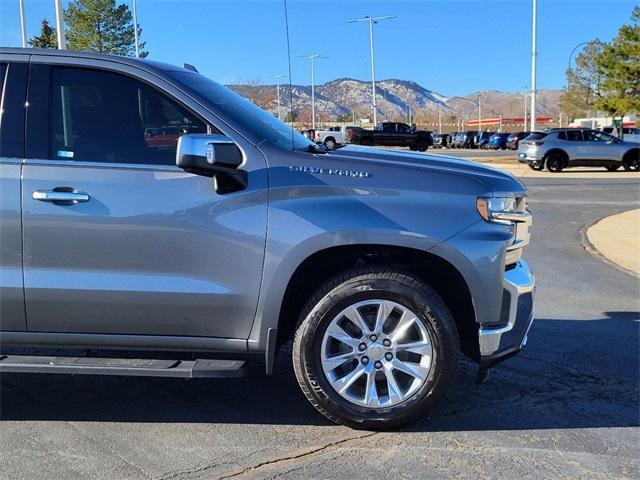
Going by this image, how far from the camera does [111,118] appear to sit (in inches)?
148

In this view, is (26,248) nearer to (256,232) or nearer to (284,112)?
(256,232)

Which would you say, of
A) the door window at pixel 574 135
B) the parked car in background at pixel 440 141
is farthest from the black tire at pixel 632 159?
the parked car in background at pixel 440 141

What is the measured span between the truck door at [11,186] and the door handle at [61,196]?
13 cm

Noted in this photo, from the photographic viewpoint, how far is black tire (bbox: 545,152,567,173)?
2634 centimetres

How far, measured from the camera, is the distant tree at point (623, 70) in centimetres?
3894

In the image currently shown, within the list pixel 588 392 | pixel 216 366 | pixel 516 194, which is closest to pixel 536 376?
pixel 588 392

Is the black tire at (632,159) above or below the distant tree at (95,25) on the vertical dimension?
below

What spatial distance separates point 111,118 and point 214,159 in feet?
2.63

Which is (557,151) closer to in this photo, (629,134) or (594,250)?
(594,250)

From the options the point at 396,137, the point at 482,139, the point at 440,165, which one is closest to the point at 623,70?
the point at 396,137

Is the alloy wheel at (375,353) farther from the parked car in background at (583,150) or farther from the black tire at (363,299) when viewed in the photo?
the parked car in background at (583,150)

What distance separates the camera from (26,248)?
359cm

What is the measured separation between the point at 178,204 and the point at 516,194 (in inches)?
77.3

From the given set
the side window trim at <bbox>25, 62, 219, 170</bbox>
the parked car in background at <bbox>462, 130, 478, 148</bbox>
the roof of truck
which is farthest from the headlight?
the parked car in background at <bbox>462, 130, 478, 148</bbox>
